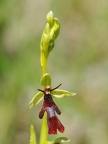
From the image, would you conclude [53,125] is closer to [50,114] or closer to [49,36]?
[50,114]

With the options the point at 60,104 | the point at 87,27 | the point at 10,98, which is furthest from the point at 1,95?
the point at 87,27

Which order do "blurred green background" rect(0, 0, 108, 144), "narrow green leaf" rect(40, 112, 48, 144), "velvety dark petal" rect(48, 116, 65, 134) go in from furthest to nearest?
"blurred green background" rect(0, 0, 108, 144)
"narrow green leaf" rect(40, 112, 48, 144)
"velvety dark petal" rect(48, 116, 65, 134)

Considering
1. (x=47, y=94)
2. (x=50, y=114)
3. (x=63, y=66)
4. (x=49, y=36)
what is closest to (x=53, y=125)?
(x=50, y=114)

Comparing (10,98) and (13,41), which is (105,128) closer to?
(10,98)

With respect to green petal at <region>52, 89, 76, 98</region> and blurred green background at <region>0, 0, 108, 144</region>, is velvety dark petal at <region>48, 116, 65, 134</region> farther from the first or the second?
blurred green background at <region>0, 0, 108, 144</region>

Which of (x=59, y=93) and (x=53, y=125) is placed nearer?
(x=53, y=125)

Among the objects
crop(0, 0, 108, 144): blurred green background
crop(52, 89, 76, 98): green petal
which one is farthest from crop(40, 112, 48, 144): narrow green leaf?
crop(0, 0, 108, 144): blurred green background
